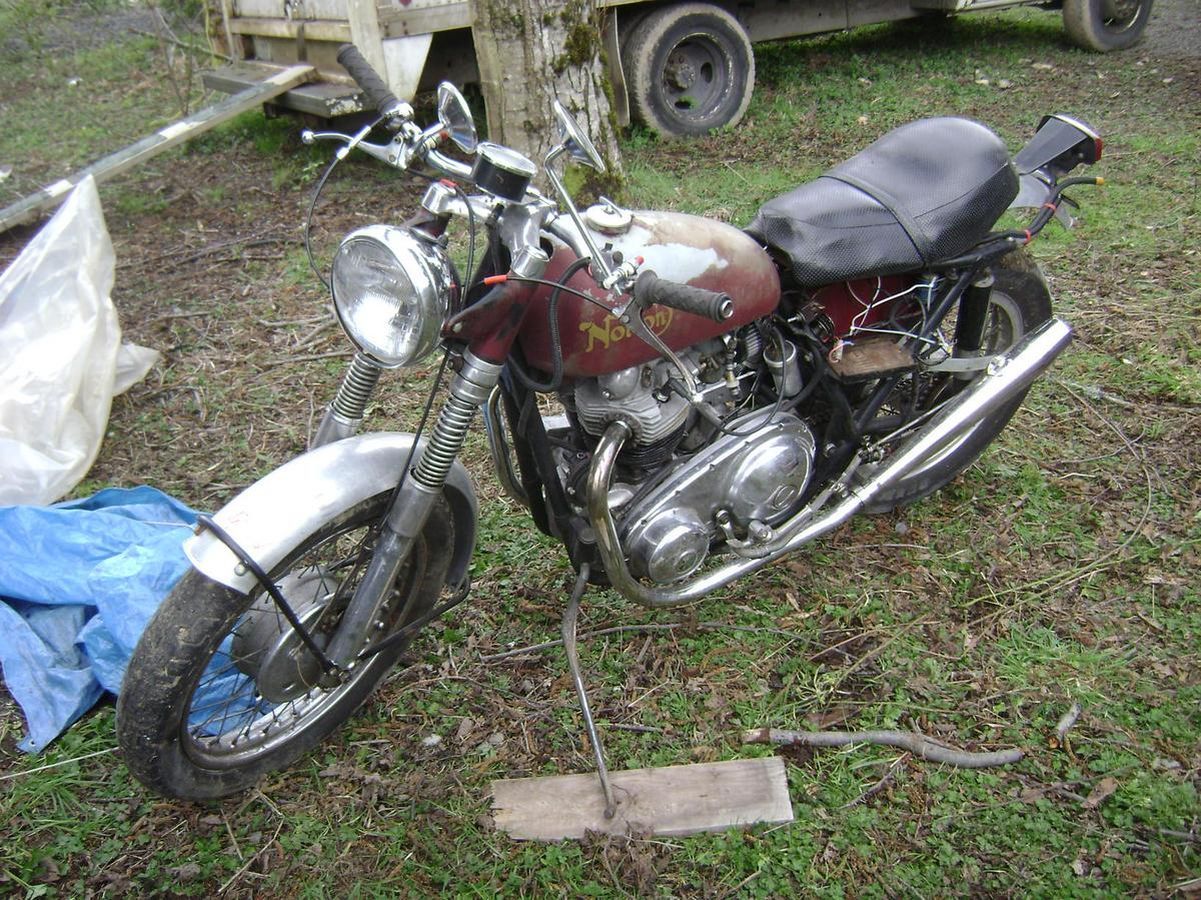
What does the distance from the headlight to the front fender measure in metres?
0.24

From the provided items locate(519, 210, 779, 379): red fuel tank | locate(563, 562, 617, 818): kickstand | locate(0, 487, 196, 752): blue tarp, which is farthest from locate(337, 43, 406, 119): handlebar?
locate(0, 487, 196, 752): blue tarp

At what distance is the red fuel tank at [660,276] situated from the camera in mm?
1967

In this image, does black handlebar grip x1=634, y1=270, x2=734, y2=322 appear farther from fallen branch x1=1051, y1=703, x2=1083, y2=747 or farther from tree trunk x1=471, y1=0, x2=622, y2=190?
tree trunk x1=471, y1=0, x2=622, y2=190

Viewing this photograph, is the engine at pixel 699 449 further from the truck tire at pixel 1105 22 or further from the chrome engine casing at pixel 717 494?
the truck tire at pixel 1105 22

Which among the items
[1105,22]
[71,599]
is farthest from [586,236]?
[1105,22]

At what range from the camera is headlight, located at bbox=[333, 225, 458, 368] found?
1719 millimetres

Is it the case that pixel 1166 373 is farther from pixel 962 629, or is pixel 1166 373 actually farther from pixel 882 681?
pixel 882 681

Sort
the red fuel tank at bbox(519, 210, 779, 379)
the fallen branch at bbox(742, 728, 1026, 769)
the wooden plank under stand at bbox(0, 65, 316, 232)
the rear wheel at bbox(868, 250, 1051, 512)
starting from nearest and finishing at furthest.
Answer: the red fuel tank at bbox(519, 210, 779, 379) < the fallen branch at bbox(742, 728, 1026, 769) < the rear wheel at bbox(868, 250, 1051, 512) < the wooden plank under stand at bbox(0, 65, 316, 232)

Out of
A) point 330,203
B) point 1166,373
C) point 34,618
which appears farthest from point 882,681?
point 330,203

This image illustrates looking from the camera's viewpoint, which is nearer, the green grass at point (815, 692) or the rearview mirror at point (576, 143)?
the rearview mirror at point (576, 143)

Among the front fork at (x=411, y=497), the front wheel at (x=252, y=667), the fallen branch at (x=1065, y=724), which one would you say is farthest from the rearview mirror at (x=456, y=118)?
the fallen branch at (x=1065, y=724)

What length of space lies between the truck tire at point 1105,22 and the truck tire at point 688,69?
2.95 m

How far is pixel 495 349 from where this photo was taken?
6.10 ft

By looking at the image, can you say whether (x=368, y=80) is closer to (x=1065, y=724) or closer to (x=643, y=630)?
(x=643, y=630)
